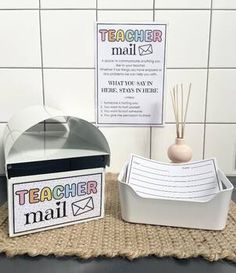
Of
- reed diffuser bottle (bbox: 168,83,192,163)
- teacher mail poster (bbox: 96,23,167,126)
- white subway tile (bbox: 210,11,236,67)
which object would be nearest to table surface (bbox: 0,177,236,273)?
reed diffuser bottle (bbox: 168,83,192,163)

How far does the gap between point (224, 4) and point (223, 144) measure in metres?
0.38

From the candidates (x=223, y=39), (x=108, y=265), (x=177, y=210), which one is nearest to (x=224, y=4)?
(x=223, y=39)

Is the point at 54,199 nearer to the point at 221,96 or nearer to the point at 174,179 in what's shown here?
the point at 174,179

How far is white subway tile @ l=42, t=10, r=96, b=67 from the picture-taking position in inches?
34.4

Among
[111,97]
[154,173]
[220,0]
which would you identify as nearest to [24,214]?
[154,173]

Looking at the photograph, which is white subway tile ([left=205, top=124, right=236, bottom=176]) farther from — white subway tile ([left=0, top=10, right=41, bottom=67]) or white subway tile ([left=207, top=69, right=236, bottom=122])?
white subway tile ([left=0, top=10, right=41, bottom=67])

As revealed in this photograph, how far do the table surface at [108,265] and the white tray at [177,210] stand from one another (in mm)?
96

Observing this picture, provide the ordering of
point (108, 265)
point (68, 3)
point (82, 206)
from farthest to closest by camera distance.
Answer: point (68, 3), point (82, 206), point (108, 265)

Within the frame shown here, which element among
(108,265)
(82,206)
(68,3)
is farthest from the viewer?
(68,3)

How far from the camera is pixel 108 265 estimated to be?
1.78 feet

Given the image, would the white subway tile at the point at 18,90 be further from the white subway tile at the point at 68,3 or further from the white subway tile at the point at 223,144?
the white subway tile at the point at 223,144

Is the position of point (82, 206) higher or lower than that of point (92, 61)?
lower

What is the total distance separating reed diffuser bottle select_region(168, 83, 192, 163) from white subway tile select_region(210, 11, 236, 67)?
0.37ft

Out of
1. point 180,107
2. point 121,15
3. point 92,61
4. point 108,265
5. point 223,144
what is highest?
point 121,15
